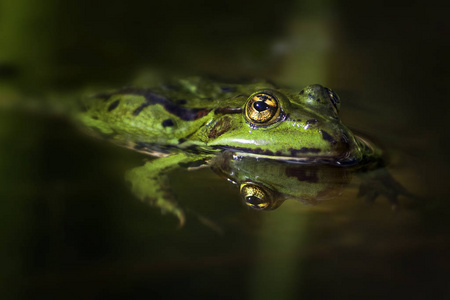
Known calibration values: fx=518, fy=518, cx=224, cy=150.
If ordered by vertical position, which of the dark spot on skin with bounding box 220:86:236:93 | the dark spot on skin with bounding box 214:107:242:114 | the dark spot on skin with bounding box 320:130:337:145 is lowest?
the dark spot on skin with bounding box 320:130:337:145

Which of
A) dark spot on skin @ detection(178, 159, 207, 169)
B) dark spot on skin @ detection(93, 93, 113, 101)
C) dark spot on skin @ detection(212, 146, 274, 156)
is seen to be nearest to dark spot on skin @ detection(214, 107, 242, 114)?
dark spot on skin @ detection(212, 146, 274, 156)

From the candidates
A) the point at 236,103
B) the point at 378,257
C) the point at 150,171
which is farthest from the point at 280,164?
the point at 378,257

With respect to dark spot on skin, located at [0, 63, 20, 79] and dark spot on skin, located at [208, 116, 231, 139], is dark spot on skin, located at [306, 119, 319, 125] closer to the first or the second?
dark spot on skin, located at [208, 116, 231, 139]

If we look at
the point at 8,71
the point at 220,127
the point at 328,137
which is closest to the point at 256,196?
the point at 328,137

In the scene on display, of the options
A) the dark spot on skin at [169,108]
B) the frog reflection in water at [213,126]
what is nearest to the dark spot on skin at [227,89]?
Answer: the frog reflection in water at [213,126]

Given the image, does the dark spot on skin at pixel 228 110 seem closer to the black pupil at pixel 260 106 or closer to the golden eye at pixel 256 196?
the black pupil at pixel 260 106

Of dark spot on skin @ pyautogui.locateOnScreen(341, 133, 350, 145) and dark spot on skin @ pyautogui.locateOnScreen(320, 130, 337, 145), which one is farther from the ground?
dark spot on skin @ pyautogui.locateOnScreen(341, 133, 350, 145)
